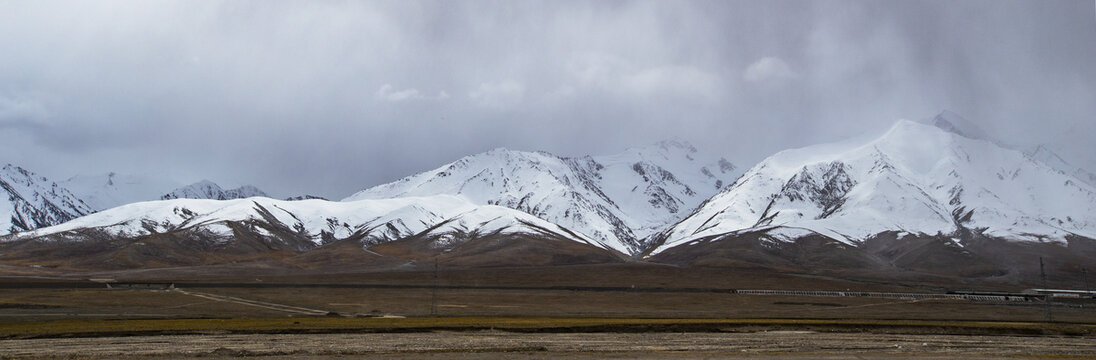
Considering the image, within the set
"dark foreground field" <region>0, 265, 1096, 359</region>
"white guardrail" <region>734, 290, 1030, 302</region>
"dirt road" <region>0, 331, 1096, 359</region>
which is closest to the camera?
"dirt road" <region>0, 331, 1096, 359</region>

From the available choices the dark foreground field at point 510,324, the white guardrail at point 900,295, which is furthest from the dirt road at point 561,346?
→ the white guardrail at point 900,295

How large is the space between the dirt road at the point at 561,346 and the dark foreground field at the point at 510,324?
14 cm

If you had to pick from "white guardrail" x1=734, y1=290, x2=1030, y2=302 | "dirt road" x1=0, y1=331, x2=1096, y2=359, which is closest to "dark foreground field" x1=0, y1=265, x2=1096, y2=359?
"dirt road" x1=0, y1=331, x2=1096, y2=359

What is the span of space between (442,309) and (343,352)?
56.2 metres

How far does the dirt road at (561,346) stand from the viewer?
49156mm

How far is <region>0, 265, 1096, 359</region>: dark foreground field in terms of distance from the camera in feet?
171

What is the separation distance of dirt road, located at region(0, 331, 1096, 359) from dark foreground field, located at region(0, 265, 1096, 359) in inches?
5.5

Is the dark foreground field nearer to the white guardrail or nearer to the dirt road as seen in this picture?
the dirt road

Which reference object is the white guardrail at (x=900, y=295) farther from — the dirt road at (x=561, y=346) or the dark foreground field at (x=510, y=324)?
the dirt road at (x=561, y=346)

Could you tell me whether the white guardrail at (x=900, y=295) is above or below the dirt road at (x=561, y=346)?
above

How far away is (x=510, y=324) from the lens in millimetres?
75938

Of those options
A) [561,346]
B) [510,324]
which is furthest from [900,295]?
[561,346]

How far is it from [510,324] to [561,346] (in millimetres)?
21413

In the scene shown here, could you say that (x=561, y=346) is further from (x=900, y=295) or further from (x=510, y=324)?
(x=900, y=295)
